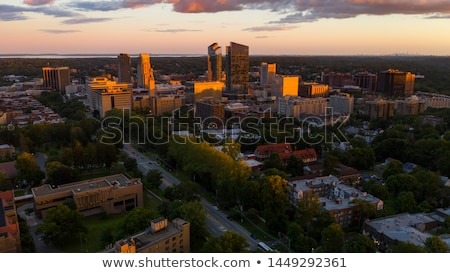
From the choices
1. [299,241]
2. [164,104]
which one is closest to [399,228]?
[299,241]

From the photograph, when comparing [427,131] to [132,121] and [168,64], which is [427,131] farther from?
[168,64]

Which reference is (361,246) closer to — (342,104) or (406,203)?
(406,203)

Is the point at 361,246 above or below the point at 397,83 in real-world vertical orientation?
below

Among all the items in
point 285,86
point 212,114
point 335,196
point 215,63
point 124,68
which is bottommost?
point 335,196

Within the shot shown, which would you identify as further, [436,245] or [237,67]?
[237,67]

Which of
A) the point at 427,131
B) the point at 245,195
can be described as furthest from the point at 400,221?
the point at 427,131

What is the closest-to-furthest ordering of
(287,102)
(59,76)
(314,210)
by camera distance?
(314,210) → (287,102) → (59,76)
